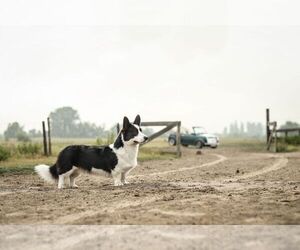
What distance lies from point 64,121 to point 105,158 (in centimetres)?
12763

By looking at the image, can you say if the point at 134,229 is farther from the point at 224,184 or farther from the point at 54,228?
the point at 224,184

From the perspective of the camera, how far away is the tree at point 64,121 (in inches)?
5007

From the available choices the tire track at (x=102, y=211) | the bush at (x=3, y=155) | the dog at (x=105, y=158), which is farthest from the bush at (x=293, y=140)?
the tire track at (x=102, y=211)

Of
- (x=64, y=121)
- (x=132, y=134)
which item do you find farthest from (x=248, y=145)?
(x=64, y=121)

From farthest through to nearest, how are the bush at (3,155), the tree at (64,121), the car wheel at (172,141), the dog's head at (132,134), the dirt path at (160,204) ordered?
the tree at (64,121) < the car wheel at (172,141) < the bush at (3,155) < the dog's head at (132,134) < the dirt path at (160,204)

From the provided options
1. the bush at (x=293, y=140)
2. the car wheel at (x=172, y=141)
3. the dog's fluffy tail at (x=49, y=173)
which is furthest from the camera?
the car wheel at (x=172, y=141)

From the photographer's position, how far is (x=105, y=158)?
9836mm

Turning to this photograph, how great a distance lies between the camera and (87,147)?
10.1 metres

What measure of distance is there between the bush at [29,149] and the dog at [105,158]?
1025 centimetres

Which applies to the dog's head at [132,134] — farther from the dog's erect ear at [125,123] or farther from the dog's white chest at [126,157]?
the dog's white chest at [126,157]

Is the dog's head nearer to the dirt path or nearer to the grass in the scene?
the dirt path

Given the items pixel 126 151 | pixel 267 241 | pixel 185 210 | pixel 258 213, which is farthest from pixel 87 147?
pixel 267 241

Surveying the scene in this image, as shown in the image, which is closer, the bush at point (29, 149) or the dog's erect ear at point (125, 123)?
the dog's erect ear at point (125, 123)

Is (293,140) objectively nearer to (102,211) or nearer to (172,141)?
(172,141)
